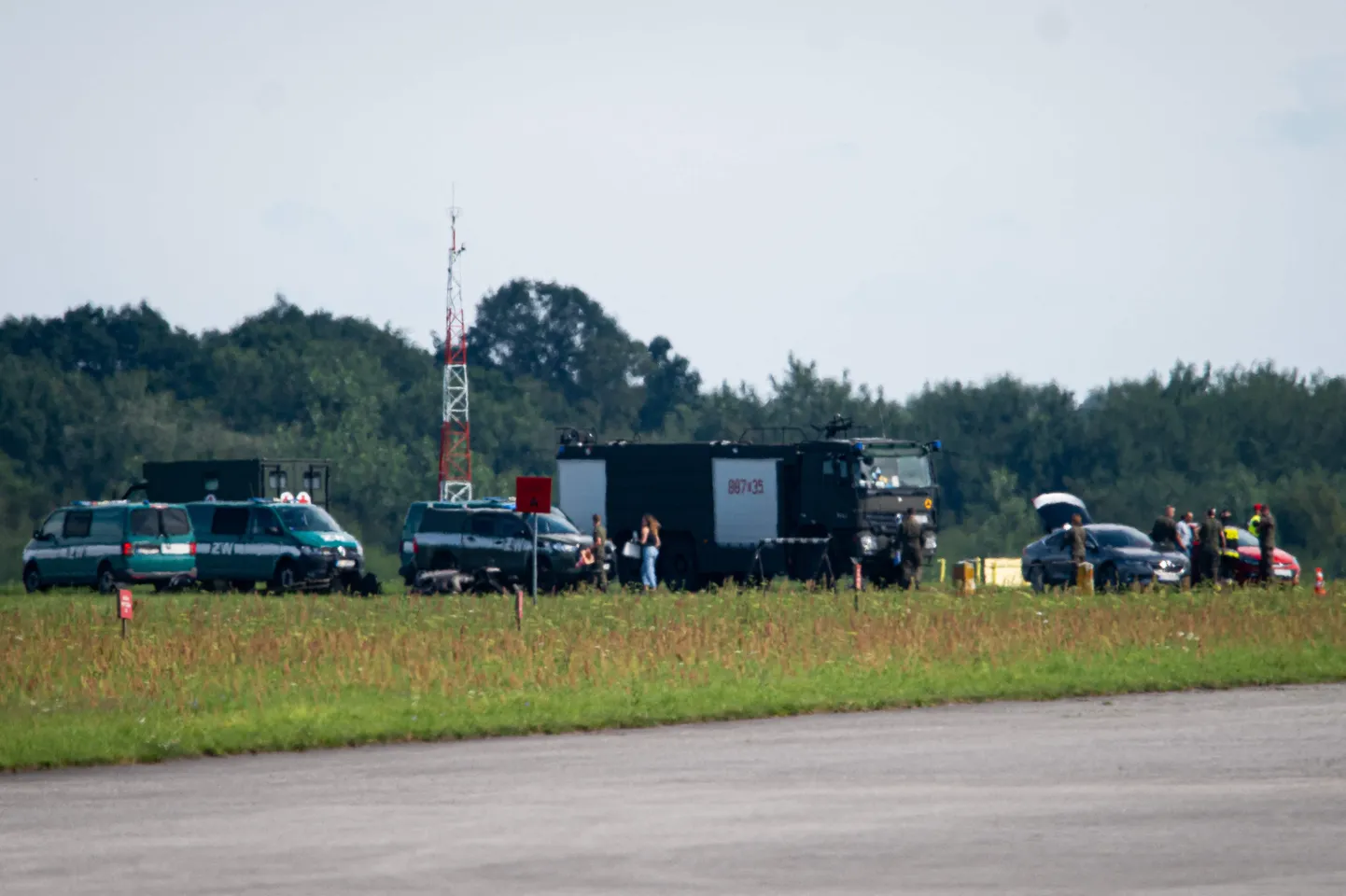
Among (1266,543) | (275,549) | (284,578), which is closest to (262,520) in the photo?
(275,549)

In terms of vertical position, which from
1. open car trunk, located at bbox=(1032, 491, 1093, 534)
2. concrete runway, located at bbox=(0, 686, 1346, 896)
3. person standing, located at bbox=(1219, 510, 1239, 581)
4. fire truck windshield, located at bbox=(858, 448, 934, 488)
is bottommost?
concrete runway, located at bbox=(0, 686, 1346, 896)

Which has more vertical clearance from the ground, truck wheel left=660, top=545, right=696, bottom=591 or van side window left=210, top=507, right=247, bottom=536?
van side window left=210, top=507, right=247, bottom=536

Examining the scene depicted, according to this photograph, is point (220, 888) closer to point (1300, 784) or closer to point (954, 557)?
point (1300, 784)

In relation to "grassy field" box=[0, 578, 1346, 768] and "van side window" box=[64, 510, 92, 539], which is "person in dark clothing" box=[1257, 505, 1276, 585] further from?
"van side window" box=[64, 510, 92, 539]

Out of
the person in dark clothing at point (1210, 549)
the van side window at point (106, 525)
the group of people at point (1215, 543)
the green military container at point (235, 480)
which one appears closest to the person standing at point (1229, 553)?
the group of people at point (1215, 543)

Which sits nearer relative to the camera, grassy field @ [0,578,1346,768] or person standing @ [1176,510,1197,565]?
grassy field @ [0,578,1346,768]

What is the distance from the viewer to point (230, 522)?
45156mm

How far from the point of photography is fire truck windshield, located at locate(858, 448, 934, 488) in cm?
4356

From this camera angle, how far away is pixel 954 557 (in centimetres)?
7062

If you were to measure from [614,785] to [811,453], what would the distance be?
1192 inches

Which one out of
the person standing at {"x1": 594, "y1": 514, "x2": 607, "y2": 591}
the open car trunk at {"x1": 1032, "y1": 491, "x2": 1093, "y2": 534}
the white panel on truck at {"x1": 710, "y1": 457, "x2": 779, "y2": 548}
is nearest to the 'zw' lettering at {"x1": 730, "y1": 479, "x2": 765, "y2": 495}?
the white panel on truck at {"x1": 710, "y1": 457, "x2": 779, "y2": 548}

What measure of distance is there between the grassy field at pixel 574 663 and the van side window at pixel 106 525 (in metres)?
11.2

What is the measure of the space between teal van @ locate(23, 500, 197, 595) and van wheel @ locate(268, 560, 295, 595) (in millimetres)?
2388

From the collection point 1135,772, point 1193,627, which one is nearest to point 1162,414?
point 1193,627
